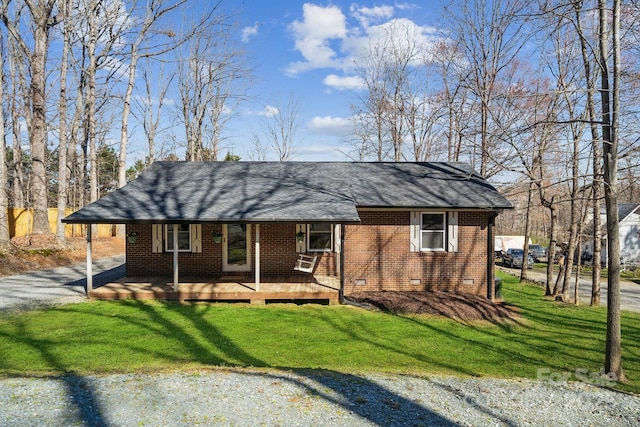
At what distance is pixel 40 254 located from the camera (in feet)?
53.7

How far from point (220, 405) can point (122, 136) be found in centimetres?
1899

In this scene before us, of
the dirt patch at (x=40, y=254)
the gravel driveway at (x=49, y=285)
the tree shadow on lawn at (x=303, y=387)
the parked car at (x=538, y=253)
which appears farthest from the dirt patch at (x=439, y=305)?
the parked car at (x=538, y=253)

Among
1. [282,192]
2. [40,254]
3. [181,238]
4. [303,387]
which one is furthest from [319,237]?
[40,254]

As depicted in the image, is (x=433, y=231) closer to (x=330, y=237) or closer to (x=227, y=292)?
(x=330, y=237)

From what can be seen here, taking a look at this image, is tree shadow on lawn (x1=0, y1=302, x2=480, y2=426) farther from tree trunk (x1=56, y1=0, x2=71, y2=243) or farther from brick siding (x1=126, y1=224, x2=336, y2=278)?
tree trunk (x1=56, y1=0, x2=71, y2=243)

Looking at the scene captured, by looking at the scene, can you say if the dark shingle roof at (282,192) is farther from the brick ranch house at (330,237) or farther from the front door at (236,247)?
the front door at (236,247)

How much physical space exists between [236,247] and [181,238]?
1.71 meters

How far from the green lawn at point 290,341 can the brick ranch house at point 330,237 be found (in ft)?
5.87

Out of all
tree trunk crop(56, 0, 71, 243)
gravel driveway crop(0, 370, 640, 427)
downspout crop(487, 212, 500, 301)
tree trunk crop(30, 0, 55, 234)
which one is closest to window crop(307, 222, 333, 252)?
downspout crop(487, 212, 500, 301)

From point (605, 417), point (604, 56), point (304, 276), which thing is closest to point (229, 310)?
point (304, 276)

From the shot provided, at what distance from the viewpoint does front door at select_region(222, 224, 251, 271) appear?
11.9 metres

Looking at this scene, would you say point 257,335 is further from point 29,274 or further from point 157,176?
point 29,274

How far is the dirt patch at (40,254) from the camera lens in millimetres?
14648

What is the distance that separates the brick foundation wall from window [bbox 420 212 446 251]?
0.22 meters
